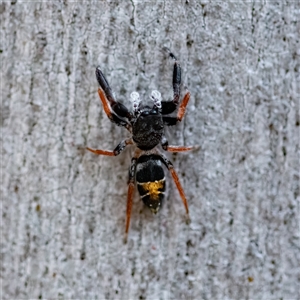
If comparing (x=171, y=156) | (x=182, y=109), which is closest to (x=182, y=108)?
(x=182, y=109)

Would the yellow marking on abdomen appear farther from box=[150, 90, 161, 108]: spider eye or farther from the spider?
box=[150, 90, 161, 108]: spider eye

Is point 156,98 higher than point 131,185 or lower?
higher

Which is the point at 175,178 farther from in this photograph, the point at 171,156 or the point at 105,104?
the point at 105,104

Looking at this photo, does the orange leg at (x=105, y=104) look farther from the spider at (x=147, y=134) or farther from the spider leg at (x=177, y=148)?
the spider leg at (x=177, y=148)

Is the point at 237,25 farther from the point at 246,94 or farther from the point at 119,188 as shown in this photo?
the point at 119,188

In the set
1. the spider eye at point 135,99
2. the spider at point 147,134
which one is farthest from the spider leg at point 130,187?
the spider eye at point 135,99

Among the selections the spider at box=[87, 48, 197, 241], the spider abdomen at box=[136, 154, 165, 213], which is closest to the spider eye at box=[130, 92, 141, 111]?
the spider at box=[87, 48, 197, 241]

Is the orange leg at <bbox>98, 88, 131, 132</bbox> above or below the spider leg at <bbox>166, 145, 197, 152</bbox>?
above
